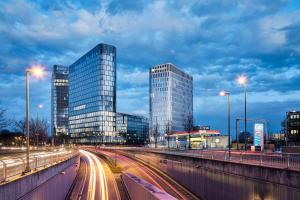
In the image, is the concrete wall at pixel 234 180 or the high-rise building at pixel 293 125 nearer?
the concrete wall at pixel 234 180

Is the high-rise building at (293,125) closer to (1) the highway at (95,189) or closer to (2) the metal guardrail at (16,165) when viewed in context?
(1) the highway at (95,189)

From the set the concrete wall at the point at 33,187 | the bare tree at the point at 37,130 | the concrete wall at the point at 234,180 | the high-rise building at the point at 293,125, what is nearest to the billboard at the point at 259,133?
the concrete wall at the point at 234,180

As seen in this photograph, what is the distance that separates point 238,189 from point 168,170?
36.1 meters

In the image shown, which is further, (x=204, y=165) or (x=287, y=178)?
(x=204, y=165)

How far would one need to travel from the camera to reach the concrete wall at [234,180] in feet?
80.7

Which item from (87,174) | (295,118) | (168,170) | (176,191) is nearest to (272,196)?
(176,191)

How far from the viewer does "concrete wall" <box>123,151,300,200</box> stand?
24594mm

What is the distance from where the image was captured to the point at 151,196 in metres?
11.9

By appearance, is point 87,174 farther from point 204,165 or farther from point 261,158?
point 261,158

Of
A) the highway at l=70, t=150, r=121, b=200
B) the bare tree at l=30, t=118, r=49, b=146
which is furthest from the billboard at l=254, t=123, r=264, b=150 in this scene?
the bare tree at l=30, t=118, r=49, b=146

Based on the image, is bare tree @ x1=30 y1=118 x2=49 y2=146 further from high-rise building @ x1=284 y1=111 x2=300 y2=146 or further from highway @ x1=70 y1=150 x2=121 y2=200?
high-rise building @ x1=284 y1=111 x2=300 y2=146

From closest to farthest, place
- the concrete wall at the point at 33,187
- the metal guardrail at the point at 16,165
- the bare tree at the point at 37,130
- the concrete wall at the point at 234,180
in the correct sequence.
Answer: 1. the concrete wall at the point at 33,187
2. the metal guardrail at the point at 16,165
3. the concrete wall at the point at 234,180
4. the bare tree at the point at 37,130

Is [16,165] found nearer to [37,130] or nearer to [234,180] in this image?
[234,180]

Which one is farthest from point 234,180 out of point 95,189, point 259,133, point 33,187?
point 95,189
